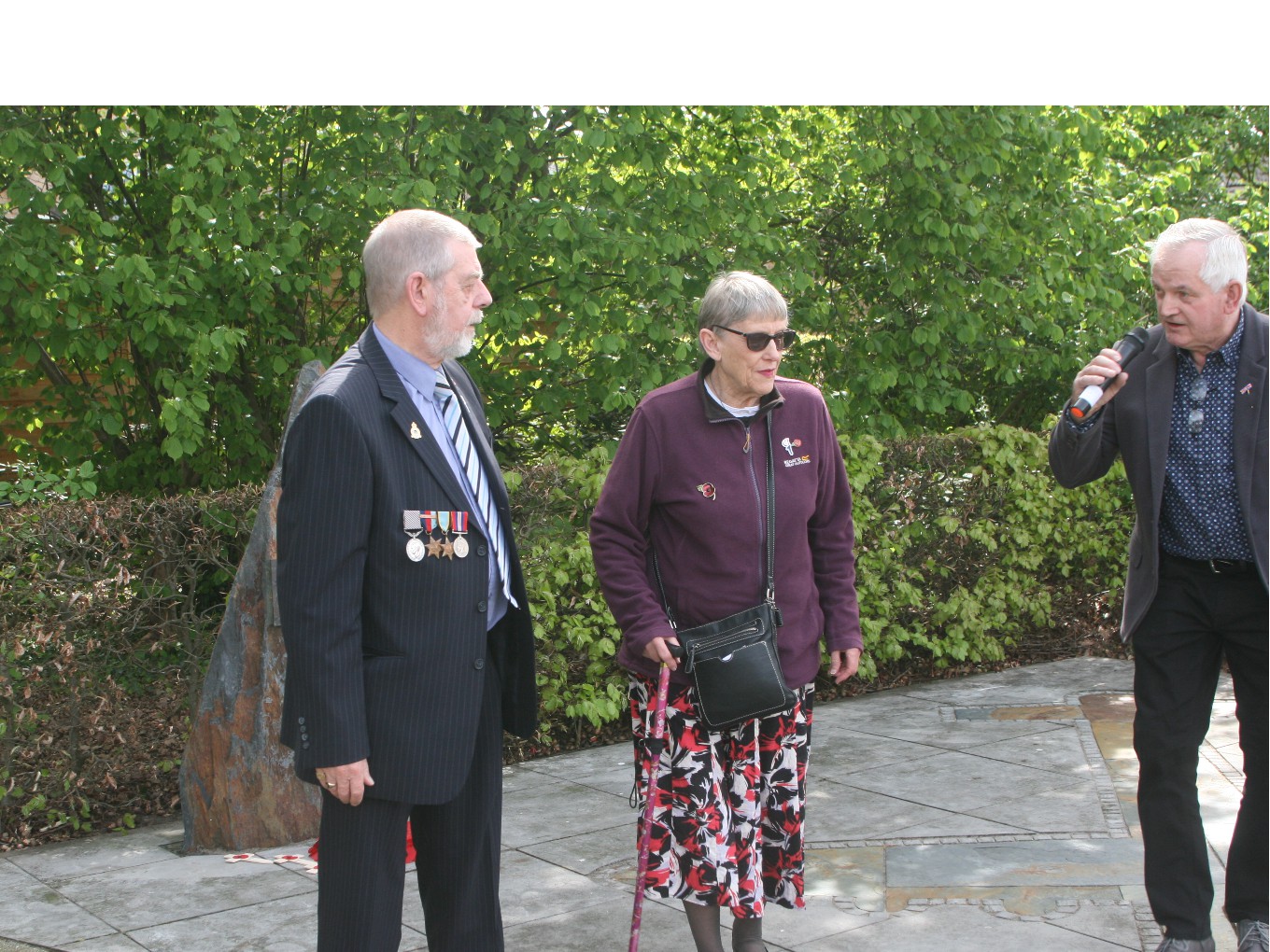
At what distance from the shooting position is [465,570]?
303cm

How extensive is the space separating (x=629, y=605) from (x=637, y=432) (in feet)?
1.59

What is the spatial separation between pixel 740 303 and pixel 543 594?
304 centimetres

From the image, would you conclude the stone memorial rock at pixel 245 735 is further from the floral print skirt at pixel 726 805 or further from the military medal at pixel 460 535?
the military medal at pixel 460 535

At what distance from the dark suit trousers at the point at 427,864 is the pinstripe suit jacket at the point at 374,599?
0.12 m

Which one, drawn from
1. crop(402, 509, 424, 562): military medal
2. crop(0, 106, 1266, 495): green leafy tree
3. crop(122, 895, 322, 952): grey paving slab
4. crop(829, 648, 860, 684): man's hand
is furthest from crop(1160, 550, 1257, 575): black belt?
crop(0, 106, 1266, 495): green leafy tree

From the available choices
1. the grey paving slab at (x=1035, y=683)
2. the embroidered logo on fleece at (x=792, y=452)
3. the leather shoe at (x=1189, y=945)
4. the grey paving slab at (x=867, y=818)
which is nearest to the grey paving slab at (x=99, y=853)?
the grey paving slab at (x=867, y=818)

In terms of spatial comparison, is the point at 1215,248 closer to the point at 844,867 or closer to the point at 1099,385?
the point at 1099,385

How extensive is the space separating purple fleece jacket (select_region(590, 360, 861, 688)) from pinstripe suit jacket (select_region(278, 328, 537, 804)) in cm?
68

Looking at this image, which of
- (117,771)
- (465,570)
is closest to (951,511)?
(117,771)

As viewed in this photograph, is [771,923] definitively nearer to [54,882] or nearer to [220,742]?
[220,742]

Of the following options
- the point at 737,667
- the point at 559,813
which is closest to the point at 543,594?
the point at 559,813

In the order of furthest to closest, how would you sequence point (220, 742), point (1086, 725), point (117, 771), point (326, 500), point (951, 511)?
point (951, 511), point (1086, 725), point (117, 771), point (220, 742), point (326, 500)

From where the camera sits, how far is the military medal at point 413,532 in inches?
116

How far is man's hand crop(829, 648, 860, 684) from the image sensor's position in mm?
3895
